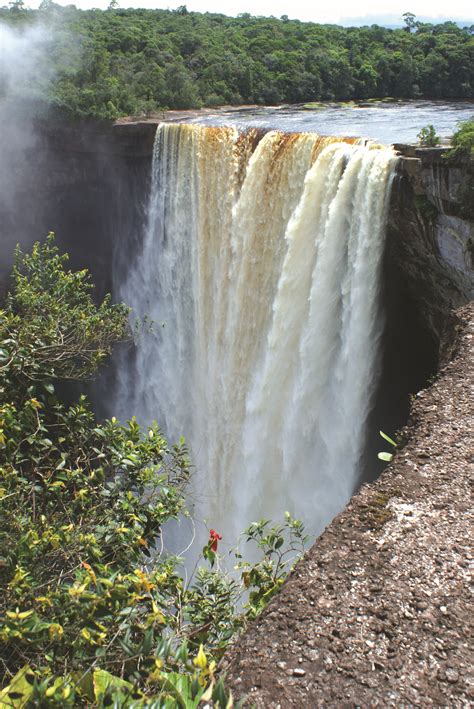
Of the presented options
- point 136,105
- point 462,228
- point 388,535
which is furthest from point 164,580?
point 136,105

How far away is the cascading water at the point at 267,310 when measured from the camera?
10555mm

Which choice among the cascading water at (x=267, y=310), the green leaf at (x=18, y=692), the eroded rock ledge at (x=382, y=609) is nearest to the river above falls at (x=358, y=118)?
the cascading water at (x=267, y=310)

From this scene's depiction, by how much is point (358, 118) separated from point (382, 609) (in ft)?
54.5

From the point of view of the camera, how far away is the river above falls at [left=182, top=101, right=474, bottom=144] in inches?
578

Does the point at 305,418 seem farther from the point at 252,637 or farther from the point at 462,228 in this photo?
the point at 252,637

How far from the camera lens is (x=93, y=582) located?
3.95 meters

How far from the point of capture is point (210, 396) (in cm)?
1454

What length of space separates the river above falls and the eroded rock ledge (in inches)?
387

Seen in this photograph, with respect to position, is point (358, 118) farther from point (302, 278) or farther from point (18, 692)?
point (18, 692)

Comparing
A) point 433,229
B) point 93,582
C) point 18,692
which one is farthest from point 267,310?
point 18,692

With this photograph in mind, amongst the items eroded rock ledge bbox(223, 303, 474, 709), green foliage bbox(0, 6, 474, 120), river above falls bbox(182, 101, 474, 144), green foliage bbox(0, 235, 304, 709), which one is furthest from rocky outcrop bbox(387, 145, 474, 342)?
green foliage bbox(0, 6, 474, 120)

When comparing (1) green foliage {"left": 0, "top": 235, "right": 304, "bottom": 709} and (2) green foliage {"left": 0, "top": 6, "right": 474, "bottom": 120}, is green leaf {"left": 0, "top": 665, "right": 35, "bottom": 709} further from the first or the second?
(2) green foliage {"left": 0, "top": 6, "right": 474, "bottom": 120}

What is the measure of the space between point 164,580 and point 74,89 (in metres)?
19.3

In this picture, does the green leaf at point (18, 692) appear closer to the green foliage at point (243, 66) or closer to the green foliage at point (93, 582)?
the green foliage at point (93, 582)
